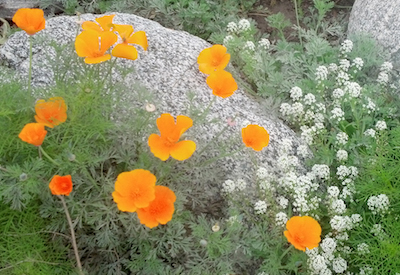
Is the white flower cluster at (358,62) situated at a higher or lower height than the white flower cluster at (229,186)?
higher

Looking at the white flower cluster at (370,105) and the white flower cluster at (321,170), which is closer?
the white flower cluster at (321,170)

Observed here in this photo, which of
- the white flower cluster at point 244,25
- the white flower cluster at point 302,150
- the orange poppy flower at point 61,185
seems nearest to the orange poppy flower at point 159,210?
the orange poppy flower at point 61,185

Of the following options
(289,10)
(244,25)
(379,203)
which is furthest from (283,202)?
(289,10)

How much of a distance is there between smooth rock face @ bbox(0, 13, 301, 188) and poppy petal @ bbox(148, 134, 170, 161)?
67cm

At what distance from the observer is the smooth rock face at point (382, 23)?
320cm

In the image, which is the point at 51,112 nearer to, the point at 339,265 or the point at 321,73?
the point at 339,265

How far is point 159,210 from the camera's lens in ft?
5.80

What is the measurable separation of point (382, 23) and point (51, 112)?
99.8 inches

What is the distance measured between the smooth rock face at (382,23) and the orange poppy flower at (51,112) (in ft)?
7.78

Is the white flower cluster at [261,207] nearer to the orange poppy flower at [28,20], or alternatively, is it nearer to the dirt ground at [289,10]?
the orange poppy flower at [28,20]

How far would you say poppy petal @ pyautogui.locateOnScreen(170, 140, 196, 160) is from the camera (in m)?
1.73

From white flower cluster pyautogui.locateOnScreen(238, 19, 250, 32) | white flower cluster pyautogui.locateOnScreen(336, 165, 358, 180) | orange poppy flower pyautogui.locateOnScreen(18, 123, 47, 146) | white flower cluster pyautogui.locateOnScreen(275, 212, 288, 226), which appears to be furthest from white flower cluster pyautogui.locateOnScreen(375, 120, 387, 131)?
orange poppy flower pyautogui.locateOnScreen(18, 123, 47, 146)

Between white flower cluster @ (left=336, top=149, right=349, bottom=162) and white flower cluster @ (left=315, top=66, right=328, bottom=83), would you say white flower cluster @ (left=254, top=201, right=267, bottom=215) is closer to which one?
white flower cluster @ (left=336, top=149, right=349, bottom=162)

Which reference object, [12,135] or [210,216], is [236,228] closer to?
[210,216]
